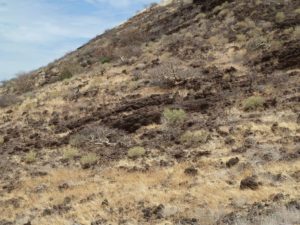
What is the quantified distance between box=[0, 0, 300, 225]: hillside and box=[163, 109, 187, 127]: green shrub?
0.04 metres

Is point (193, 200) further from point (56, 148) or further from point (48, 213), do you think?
point (56, 148)

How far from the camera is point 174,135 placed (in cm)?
1845

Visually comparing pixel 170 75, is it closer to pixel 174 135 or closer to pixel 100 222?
pixel 174 135

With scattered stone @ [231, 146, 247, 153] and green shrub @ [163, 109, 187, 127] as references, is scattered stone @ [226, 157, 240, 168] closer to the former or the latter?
scattered stone @ [231, 146, 247, 153]

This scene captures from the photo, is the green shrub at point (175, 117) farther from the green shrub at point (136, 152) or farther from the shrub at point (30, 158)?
the shrub at point (30, 158)

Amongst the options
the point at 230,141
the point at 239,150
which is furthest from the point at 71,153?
the point at 239,150

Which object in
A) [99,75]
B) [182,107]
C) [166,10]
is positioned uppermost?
[166,10]

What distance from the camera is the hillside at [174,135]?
12484 mm

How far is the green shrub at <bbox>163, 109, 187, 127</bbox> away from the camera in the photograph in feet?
64.2

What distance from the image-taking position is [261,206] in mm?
11055

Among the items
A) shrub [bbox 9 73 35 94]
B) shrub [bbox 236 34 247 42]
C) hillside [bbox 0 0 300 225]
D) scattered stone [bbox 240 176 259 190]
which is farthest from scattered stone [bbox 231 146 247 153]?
shrub [bbox 9 73 35 94]

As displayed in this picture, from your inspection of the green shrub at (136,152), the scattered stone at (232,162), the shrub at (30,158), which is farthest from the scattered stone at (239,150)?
the shrub at (30,158)

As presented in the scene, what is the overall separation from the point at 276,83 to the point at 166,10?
89.5ft

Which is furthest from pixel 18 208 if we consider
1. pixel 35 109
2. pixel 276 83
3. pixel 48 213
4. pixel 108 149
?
pixel 35 109
